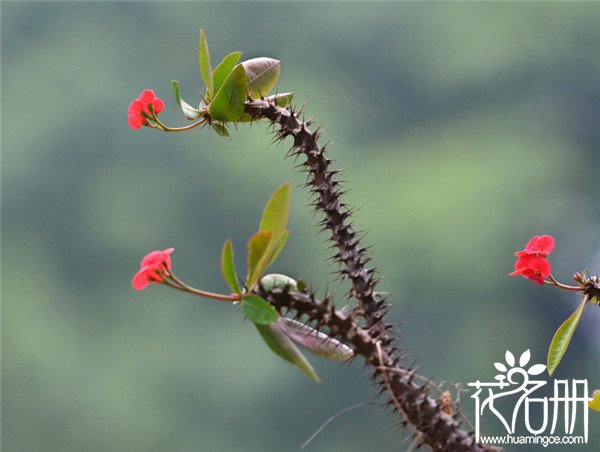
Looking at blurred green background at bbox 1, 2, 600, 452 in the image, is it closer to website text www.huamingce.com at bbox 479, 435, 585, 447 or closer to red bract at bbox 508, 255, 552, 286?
website text www.huamingce.com at bbox 479, 435, 585, 447

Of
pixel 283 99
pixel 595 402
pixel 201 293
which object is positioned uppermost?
pixel 283 99

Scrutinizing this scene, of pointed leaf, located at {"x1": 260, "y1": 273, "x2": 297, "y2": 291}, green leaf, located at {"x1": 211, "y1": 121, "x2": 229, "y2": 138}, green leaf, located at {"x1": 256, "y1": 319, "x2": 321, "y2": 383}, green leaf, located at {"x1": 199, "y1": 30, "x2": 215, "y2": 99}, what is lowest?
green leaf, located at {"x1": 256, "y1": 319, "x2": 321, "y2": 383}

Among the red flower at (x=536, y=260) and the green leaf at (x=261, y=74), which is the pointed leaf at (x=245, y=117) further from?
the red flower at (x=536, y=260)

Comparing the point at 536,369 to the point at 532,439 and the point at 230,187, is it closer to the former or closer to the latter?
the point at 532,439

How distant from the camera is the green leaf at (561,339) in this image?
590mm

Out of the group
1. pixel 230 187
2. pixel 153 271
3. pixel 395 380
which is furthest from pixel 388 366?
pixel 230 187

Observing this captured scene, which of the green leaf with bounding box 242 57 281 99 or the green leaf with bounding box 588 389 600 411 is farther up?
the green leaf with bounding box 242 57 281 99

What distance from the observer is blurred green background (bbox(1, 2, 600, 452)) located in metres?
8.16

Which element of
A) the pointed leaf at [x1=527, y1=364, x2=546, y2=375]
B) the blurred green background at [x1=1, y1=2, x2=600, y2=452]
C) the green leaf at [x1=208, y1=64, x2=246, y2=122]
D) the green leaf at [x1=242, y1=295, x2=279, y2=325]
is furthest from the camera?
the blurred green background at [x1=1, y1=2, x2=600, y2=452]

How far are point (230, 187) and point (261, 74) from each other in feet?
30.1

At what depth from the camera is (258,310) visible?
17.7 inches

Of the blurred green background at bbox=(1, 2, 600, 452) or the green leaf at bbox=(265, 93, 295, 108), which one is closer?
the green leaf at bbox=(265, 93, 295, 108)

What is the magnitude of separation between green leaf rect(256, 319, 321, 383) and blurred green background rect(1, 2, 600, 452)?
6668 mm

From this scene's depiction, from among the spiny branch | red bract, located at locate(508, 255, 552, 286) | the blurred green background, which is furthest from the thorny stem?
the blurred green background
